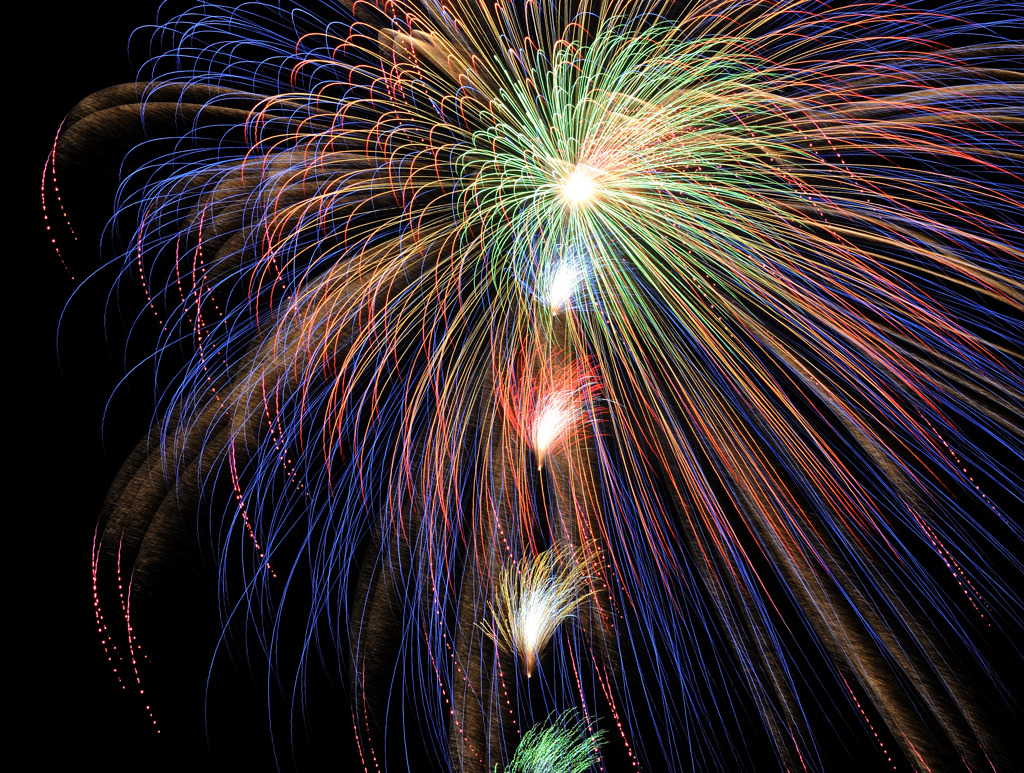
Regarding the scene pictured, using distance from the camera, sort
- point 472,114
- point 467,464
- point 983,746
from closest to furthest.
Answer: point 983,746 < point 472,114 < point 467,464

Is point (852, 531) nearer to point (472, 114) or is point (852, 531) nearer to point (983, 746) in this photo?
point (983, 746)

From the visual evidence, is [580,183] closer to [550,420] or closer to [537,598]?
[550,420]

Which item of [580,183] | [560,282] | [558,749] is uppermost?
[580,183]

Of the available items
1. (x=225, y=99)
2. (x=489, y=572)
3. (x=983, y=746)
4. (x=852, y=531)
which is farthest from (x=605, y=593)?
(x=225, y=99)

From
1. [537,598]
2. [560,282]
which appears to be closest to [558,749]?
[537,598]

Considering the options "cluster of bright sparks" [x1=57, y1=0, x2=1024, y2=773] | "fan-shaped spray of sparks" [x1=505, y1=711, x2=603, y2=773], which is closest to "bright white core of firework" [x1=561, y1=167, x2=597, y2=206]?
"cluster of bright sparks" [x1=57, y1=0, x2=1024, y2=773]

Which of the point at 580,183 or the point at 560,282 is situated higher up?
the point at 580,183

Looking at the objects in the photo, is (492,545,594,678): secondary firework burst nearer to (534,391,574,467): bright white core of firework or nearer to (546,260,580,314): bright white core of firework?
(534,391,574,467): bright white core of firework

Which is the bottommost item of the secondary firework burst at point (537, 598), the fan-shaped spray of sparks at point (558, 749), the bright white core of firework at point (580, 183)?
the fan-shaped spray of sparks at point (558, 749)

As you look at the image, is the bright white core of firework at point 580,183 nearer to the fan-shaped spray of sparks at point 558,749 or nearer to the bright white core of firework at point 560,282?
the bright white core of firework at point 560,282

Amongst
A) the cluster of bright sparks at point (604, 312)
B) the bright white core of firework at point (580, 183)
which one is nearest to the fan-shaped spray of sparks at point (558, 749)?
the cluster of bright sparks at point (604, 312)

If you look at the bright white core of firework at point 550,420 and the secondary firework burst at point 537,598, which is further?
the bright white core of firework at point 550,420
